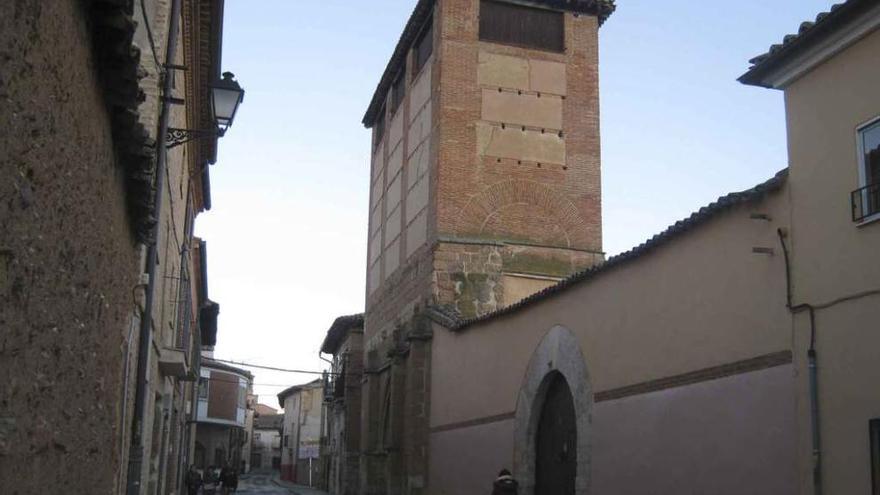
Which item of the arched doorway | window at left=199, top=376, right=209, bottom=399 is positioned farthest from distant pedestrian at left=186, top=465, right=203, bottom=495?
window at left=199, top=376, right=209, bottom=399

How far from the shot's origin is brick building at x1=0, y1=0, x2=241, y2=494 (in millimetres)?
4004

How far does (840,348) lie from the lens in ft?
28.9

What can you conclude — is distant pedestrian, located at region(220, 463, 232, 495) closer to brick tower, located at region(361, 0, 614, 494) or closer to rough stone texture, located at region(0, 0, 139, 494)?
brick tower, located at region(361, 0, 614, 494)

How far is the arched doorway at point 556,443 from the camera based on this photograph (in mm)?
15109

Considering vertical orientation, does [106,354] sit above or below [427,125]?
below

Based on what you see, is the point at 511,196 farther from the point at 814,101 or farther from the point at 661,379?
the point at 814,101

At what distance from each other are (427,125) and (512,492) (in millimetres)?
16090

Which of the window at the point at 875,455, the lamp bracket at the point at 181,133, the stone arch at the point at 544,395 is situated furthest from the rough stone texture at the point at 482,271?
the window at the point at 875,455

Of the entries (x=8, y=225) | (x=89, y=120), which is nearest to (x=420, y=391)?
(x=89, y=120)

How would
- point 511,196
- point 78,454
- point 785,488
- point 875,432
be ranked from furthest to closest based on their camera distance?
point 511,196 < point 785,488 < point 875,432 < point 78,454

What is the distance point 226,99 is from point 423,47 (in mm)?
18543

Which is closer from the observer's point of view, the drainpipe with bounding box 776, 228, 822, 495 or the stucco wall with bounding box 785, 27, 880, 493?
the stucco wall with bounding box 785, 27, 880, 493

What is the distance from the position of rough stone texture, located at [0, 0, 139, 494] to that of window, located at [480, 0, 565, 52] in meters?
19.4

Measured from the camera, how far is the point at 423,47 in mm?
27906
